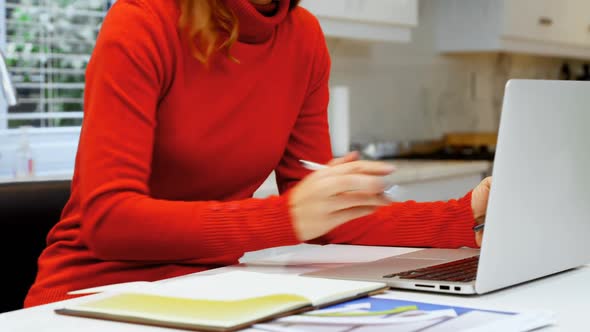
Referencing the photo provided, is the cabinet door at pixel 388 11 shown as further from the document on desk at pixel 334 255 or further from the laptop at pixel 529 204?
the laptop at pixel 529 204

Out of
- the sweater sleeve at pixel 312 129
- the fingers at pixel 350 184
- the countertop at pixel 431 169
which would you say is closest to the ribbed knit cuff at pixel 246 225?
the fingers at pixel 350 184

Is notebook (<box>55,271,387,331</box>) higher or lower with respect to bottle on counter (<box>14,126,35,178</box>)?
higher

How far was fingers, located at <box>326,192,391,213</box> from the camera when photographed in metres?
1.01

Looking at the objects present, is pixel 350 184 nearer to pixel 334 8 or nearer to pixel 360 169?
pixel 360 169

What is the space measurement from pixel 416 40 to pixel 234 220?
9.26ft

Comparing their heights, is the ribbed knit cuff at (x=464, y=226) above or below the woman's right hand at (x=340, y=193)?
below

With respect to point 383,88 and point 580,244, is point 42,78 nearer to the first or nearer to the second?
point 383,88

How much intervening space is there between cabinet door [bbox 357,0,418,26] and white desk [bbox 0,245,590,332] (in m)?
1.91

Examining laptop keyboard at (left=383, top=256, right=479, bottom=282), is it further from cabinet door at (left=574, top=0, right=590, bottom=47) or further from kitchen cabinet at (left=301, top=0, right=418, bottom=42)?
cabinet door at (left=574, top=0, right=590, bottom=47)

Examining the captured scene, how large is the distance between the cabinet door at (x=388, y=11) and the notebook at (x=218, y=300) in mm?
2046

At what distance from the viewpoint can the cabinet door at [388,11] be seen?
9.69 ft

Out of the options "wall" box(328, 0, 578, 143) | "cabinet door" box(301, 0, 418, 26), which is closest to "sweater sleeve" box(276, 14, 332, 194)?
"cabinet door" box(301, 0, 418, 26)

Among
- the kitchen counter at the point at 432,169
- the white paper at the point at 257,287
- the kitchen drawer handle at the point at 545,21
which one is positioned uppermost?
the kitchen drawer handle at the point at 545,21

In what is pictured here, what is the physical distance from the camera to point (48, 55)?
8.63ft
